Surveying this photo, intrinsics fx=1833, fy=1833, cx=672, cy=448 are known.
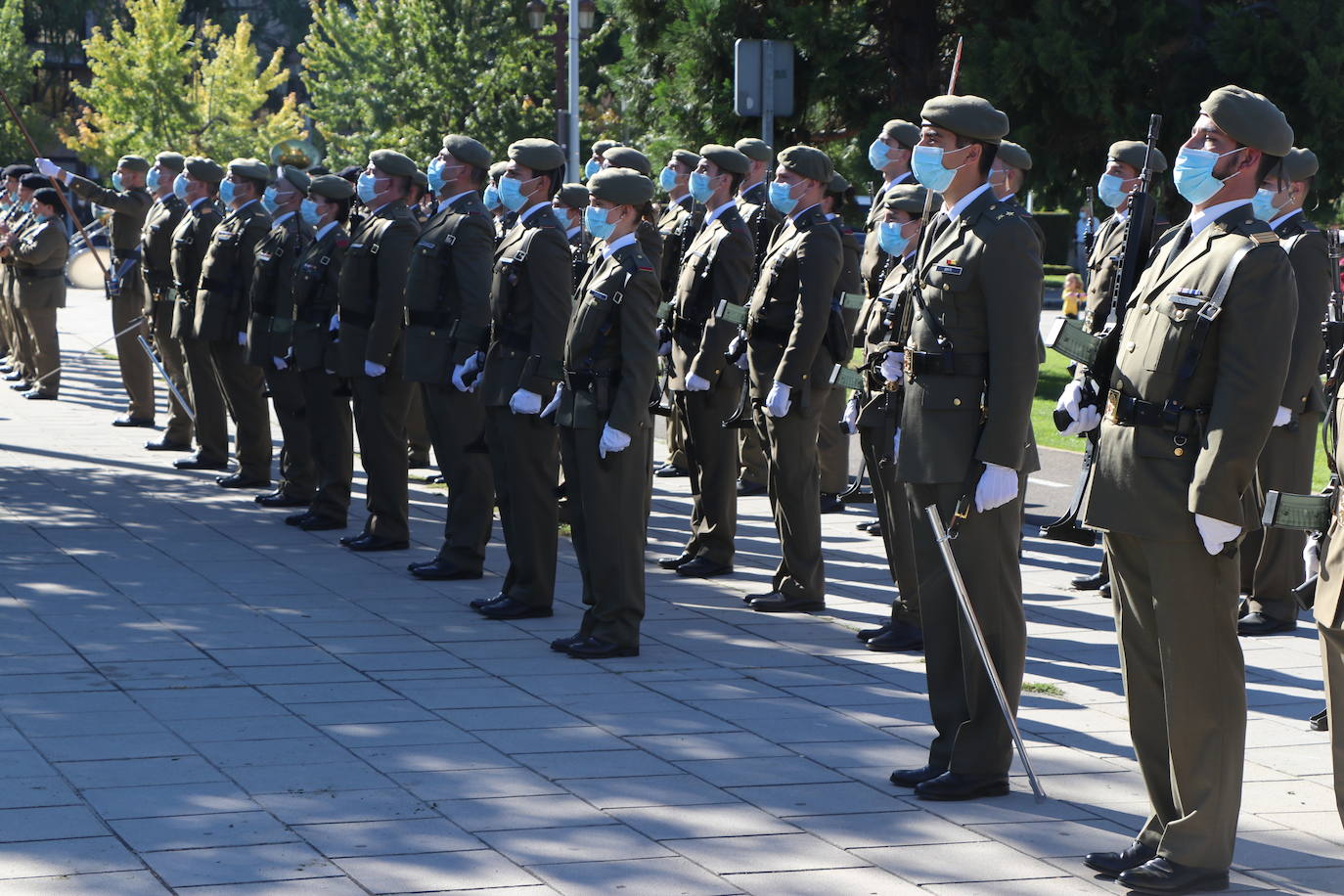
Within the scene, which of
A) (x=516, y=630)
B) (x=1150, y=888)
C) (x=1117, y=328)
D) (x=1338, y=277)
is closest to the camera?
(x=1150, y=888)

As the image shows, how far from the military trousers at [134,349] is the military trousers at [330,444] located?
17.2 ft

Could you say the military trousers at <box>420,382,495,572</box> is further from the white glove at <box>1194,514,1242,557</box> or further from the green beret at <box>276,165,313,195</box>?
the white glove at <box>1194,514,1242,557</box>

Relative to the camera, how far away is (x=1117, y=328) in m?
5.27

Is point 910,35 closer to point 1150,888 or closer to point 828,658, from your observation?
point 828,658

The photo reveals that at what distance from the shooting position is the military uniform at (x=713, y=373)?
32.8 ft

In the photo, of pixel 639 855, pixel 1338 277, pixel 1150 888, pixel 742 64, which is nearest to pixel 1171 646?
pixel 1150 888

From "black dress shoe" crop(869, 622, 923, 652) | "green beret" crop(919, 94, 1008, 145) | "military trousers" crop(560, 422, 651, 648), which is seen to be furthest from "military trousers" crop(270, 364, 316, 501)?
"green beret" crop(919, 94, 1008, 145)

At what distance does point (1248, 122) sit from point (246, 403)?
29.7ft

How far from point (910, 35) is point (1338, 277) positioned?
11741 millimetres

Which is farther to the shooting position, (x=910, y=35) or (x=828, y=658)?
(x=910, y=35)

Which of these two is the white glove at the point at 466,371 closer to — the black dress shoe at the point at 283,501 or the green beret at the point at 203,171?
the black dress shoe at the point at 283,501

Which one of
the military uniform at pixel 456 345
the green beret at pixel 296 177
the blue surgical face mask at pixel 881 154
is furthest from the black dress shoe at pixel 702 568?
the green beret at pixel 296 177

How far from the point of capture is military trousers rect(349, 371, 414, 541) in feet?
34.1

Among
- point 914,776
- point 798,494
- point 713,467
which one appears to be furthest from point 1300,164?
point 914,776
